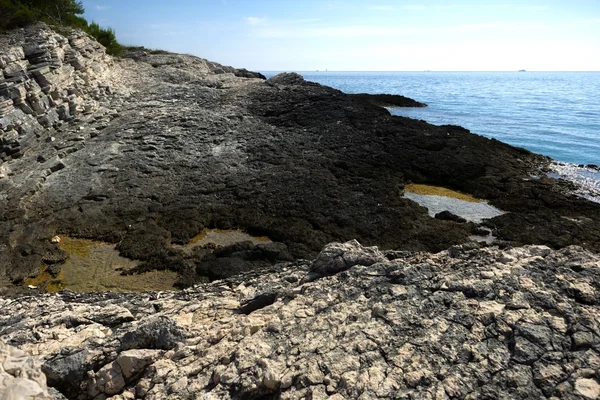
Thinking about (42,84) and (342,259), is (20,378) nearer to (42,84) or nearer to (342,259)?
(342,259)

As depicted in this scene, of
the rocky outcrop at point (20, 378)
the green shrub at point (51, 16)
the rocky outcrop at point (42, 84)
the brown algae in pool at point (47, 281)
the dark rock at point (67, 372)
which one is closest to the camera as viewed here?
the rocky outcrop at point (20, 378)

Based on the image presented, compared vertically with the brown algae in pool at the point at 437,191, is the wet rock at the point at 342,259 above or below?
above

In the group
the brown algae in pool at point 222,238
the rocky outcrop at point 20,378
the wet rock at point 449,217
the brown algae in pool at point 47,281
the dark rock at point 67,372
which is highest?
the rocky outcrop at point 20,378

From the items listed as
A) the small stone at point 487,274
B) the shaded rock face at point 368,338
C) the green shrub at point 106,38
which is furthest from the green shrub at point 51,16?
the small stone at point 487,274

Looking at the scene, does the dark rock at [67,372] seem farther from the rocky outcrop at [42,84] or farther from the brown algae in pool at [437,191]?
the brown algae in pool at [437,191]

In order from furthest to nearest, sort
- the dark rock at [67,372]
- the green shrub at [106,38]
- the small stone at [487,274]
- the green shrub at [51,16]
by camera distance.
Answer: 1. the green shrub at [106,38]
2. the green shrub at [51,16]
3. the small stone at [487,274]
4. the dark rock at [67,372]

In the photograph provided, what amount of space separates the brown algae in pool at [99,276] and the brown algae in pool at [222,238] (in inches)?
89.3

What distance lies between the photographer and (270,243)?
16000 mm

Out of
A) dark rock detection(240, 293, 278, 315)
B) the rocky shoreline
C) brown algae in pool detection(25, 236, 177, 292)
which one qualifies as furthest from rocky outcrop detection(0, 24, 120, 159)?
dark rock detection(240, 293, 278, 315)

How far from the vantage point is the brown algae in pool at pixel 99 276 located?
13656mm

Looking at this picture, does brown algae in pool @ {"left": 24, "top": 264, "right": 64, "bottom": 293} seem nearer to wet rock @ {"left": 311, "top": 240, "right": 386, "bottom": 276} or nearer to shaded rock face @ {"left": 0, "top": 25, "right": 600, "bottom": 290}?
shaded rock face @ {"left": 0, "top": 25, "right": 600, "bottom": 290}

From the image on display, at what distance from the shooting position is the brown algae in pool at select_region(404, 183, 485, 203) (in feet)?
71.0

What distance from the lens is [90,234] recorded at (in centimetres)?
1656

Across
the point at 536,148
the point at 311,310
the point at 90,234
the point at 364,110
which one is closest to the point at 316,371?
the point at 311,310
